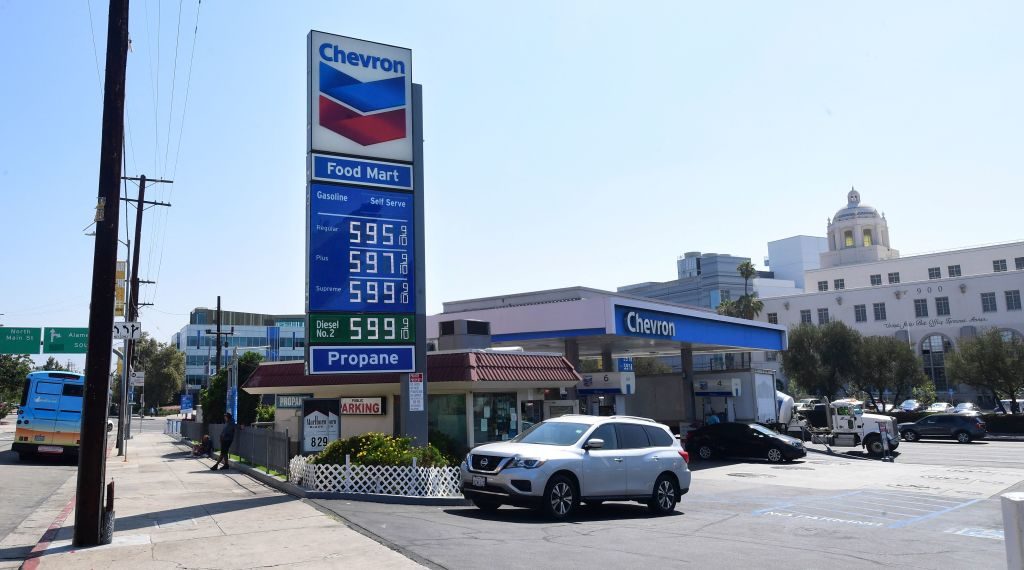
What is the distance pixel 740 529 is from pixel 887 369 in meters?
54.5

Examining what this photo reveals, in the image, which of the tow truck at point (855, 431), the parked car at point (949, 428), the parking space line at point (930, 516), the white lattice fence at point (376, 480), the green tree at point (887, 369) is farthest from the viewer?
the green tree at point (887, 369)

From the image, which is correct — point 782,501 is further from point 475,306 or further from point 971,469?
point 475,306

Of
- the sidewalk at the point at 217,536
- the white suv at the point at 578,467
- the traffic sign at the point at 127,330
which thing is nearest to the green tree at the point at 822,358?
the traffic sign at the point at 127,330

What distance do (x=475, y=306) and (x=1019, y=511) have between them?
32.9 metres

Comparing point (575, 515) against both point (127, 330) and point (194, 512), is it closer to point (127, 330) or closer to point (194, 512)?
point (194, 512)

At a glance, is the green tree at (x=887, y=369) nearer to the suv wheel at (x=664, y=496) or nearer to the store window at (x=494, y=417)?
the store window at (x=494, y=417)

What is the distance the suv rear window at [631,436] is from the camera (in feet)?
48.9

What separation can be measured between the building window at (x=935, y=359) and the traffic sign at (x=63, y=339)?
72686 mm

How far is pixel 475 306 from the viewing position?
1458 inches

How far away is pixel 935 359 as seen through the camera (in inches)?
3009

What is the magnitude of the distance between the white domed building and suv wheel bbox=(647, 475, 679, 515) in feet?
195

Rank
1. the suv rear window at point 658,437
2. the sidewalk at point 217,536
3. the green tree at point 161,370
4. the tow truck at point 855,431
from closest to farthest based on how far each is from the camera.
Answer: the sidewalk at point 217,536 < the suv rear window at point 658,437 < the tow truck at point 855,431 < the green tree at point 161,370

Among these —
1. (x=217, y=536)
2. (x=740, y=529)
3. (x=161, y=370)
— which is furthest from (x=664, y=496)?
(x=161, y=370)

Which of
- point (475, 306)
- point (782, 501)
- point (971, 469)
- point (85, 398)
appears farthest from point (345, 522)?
point (475, 306)
